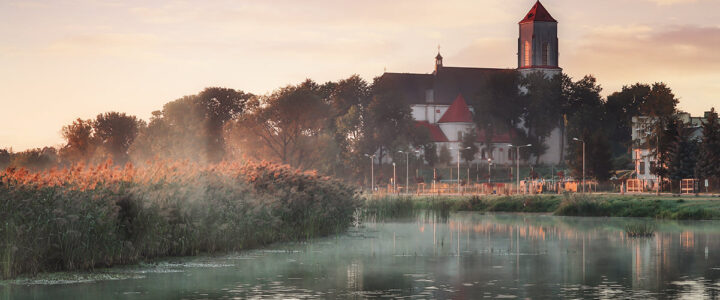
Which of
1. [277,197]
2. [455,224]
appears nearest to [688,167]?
[455,224]

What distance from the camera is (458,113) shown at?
629 ft

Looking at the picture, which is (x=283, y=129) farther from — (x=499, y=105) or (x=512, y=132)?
(x=512, y=132)

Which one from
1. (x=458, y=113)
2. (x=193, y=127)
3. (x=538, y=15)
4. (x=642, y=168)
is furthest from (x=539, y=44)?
(x=193, y=127)

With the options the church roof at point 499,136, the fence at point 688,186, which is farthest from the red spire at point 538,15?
the fence at point 688,186

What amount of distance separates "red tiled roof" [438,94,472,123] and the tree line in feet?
8.61

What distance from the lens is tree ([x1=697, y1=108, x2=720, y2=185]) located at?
3762 inches

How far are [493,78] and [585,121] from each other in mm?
21777

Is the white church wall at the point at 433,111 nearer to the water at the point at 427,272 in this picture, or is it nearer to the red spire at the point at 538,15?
the red spire at the point at 538,15

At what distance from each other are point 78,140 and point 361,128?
1804 inches

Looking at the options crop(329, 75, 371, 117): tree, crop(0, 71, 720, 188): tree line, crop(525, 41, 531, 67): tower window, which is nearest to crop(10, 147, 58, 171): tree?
crop(0, 71, 720, 188): tree line

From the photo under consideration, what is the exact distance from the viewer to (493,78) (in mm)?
181625

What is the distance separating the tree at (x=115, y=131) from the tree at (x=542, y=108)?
7098cm

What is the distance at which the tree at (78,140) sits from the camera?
146 m

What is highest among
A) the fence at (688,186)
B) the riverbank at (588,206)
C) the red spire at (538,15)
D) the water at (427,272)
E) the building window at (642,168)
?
the red spire at (538,15)
